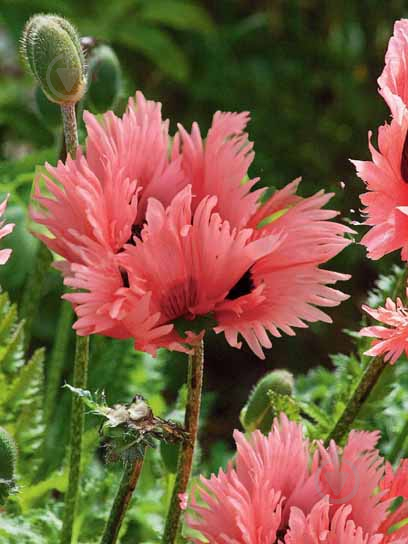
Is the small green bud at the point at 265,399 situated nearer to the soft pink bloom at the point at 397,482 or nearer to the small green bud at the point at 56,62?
the soft pink bloom at the point at 397,482

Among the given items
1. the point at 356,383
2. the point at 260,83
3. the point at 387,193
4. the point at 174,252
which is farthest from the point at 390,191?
the point at 260,83

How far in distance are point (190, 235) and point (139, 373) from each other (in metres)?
0.44

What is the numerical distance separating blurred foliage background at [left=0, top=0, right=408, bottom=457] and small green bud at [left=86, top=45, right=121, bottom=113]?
0.85 metres

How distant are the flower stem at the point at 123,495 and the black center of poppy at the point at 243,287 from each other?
0.37 ft

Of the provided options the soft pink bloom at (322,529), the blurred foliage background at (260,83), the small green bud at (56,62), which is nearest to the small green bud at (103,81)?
the small green bud at (56,62)

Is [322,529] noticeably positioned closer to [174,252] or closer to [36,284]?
[174,252]

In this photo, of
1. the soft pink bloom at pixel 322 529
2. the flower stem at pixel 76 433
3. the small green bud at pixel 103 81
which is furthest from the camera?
the small green bud at pixel 103 81

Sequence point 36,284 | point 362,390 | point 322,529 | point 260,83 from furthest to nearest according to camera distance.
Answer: point 260,83
point 36,284
point 362,390
point 322,529

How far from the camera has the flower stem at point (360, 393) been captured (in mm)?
687

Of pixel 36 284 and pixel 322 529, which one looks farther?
pixel 36 284

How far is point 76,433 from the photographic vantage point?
724mm

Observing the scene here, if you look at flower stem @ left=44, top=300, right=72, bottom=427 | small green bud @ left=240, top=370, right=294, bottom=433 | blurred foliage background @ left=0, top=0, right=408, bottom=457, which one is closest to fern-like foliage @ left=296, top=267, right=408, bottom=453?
small green bud @ left=240, top=370, right=294, bottom=433

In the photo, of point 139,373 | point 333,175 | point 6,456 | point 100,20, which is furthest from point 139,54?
point 6,456

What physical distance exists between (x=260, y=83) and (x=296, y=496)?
157 centimetres
